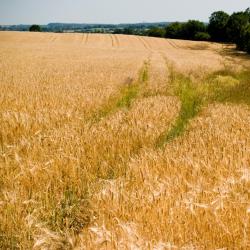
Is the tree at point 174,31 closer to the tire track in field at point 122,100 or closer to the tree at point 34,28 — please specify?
the tree at point 34,28

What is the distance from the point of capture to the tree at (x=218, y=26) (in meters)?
80.2

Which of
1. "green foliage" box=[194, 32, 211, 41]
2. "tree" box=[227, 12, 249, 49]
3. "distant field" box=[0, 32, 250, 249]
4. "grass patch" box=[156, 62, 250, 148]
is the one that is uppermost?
"tree" box=[227, 12, 249, 49]

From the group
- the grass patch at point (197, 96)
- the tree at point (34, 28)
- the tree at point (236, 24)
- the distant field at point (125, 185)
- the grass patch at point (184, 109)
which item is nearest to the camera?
the distant field at point (125, 185)

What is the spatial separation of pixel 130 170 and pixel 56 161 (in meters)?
0.90

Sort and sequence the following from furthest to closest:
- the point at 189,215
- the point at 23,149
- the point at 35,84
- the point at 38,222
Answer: the point at 35,84, the point at 23,149, the point at 38,222, the point at 189,215

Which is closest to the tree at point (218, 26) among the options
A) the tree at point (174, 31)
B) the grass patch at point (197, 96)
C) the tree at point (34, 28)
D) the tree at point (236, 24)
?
the tree at point (174, 31)

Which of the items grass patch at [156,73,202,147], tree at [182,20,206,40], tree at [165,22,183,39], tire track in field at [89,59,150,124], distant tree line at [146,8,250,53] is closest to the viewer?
grass patch at [156,73,202,147]

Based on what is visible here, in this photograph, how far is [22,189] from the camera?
3863 mm

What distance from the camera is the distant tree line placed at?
56491 mm

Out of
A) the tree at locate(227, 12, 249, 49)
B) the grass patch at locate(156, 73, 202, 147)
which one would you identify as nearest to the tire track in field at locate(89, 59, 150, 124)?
the grass patch at locate(156, 73, 202, 147)

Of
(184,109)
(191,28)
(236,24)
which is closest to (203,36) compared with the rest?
(191,28)

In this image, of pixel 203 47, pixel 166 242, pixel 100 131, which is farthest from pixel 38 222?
pixel 203 47

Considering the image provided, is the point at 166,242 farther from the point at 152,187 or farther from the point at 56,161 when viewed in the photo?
the point at 56,161

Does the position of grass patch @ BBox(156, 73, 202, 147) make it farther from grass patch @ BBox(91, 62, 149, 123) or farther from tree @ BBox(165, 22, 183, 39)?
tree @ BBox(165, 22, 183, 39)
